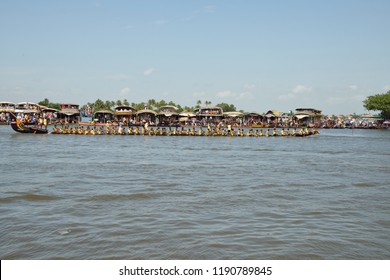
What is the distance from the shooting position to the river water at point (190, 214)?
21.9 feet

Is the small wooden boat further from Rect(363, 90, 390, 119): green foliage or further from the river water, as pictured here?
Rect(363, 90, 390, 119): green foliage

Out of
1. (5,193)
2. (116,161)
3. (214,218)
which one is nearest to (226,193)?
(214,218)

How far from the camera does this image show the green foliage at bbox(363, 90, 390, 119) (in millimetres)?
74375

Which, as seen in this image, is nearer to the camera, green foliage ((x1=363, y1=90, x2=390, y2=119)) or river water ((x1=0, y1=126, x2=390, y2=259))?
river water ((x1=0, y1=126, x2=390, y2=259))

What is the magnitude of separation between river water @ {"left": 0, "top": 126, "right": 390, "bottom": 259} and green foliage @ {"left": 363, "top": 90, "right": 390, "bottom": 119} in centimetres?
6568

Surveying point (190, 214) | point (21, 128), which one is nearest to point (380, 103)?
point (21, 128)

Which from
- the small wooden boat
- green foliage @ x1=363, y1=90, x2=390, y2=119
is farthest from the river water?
green foliage @ x1=363, y1=90, x2=390, y2=119

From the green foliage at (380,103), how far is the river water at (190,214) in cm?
6568

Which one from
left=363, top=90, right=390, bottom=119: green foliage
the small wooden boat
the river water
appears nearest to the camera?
the river water

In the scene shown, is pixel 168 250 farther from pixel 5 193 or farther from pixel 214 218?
pixel 5 193

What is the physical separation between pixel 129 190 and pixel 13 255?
17.8ft

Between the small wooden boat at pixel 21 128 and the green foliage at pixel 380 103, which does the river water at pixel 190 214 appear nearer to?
the small wooden boat at pixel 21 128

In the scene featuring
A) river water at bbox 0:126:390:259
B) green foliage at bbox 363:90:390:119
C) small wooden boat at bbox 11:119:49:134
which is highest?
green foliage at bbox 363:90:390:119

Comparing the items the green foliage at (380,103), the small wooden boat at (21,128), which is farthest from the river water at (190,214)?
the green foliage at (380,103)
